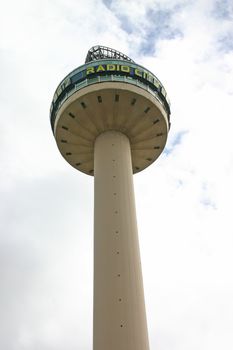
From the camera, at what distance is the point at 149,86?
104 feet

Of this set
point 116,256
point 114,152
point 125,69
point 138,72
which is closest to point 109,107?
point 114,152

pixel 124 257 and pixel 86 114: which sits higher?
pixel 86 114

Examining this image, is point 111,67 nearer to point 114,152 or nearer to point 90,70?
point 90,70

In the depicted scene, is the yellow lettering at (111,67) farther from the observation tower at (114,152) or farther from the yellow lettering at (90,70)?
the yellow lettering at (90,70)

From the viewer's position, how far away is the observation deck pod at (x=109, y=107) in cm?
2948

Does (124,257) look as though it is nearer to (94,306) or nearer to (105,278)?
(105,278)

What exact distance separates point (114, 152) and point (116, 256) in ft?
31.3

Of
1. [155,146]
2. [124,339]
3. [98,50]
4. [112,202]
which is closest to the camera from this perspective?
[124,339]

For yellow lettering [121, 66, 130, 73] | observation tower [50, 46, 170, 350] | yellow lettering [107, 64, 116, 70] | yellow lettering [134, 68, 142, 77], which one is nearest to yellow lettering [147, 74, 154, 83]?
observation tower [50, 46, 170, 350]

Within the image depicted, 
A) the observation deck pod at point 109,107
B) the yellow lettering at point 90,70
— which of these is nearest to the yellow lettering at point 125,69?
the observation deck pod at point 109,107

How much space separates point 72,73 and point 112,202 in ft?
44.1

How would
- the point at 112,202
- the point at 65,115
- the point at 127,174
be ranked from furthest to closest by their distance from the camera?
the point at 65,115, the point at 127,174, the point at 112,202

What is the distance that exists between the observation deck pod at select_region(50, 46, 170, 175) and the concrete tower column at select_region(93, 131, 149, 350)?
5.63 feet

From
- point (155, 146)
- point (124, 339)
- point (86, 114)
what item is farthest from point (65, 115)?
point (124, 339)
